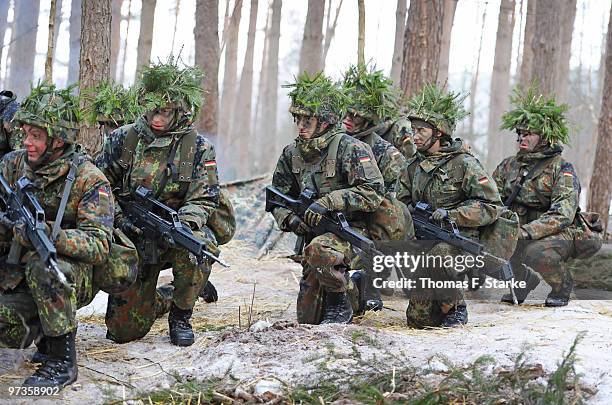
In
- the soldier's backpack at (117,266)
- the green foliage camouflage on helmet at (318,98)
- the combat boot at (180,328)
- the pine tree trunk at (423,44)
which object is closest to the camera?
the soldier's backpack at (117,266)

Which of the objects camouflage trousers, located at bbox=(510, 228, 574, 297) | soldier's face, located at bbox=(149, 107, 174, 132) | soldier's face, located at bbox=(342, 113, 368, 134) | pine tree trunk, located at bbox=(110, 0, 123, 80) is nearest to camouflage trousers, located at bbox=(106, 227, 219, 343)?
soldier's face, located at bbox=(149, 107, 174, 132)

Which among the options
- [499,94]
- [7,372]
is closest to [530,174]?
[7,372]

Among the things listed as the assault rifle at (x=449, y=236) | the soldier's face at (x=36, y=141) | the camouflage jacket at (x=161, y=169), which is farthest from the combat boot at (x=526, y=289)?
the soldier's face at (x=36, y=141)

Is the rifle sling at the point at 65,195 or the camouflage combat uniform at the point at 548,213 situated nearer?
the rifle sling at the point at 65,195

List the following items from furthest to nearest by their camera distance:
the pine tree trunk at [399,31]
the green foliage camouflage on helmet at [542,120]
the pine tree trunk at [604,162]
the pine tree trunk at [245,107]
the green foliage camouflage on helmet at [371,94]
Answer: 1. the pine tree trunk at [245,107]
2. the pine tree trunk at [399,31]
3. the pine tree trunk at [604,162]
4. the green foliage camouflage on helmet at [371,94]
5. the green foliage camouflage on helmet at [542,120]

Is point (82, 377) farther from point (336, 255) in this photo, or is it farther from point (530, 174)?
point (530, 174)

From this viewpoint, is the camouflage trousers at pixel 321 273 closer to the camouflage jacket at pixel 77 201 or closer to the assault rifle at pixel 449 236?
the assault rifle at pixel 449 236

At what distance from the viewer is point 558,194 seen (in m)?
8.83

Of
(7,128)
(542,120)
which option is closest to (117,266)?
(7,128)

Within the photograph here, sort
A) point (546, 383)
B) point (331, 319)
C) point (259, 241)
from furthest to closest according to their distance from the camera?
point (259, 241)
point (331, 319)
point (546, 383)

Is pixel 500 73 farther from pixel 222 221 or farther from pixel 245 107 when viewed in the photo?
pixel 222 221

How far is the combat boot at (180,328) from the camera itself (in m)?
6.63

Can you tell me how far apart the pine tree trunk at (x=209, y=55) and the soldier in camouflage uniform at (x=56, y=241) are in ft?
33.4

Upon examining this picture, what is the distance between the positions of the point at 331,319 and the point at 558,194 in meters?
2.97
